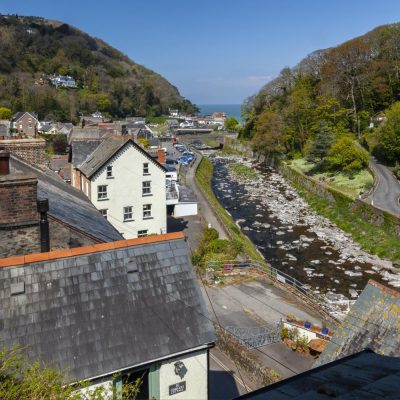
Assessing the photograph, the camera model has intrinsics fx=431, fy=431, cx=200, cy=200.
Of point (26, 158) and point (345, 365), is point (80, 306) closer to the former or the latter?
point (345, 365)

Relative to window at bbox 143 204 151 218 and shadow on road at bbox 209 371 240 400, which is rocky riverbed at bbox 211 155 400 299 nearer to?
window at bbox 143 204 151 218

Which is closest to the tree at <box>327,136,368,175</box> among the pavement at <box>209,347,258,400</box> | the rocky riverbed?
the rocky riverbed

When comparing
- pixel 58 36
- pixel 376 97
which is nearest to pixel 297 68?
pixel 376 97

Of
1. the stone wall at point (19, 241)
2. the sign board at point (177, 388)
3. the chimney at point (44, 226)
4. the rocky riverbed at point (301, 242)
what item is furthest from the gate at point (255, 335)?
the rocky riverbed at point (301, 242)

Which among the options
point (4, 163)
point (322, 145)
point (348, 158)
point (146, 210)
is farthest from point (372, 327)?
point (322, 145)

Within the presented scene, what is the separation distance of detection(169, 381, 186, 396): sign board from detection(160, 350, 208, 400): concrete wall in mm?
42

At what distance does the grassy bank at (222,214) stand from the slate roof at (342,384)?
21.0 m

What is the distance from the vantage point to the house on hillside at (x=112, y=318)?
7262 millimetres

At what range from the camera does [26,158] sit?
2038cm

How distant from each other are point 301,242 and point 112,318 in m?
28.2

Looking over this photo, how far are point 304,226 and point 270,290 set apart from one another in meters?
18.9

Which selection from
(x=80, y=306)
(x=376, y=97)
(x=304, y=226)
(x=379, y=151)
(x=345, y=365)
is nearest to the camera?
(x=345, y=365)

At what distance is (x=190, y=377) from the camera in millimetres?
8141

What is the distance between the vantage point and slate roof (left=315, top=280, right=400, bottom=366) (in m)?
8.57
